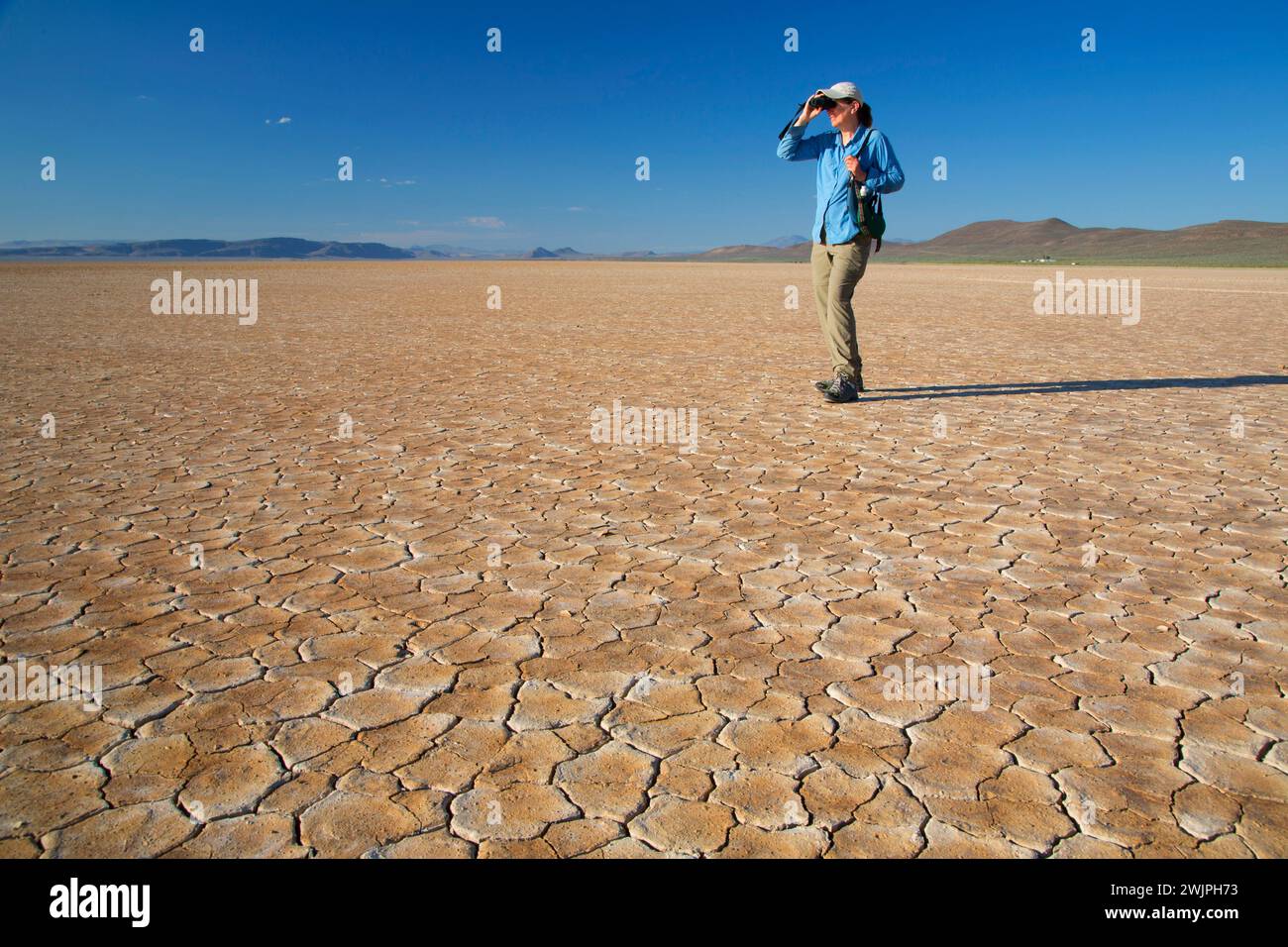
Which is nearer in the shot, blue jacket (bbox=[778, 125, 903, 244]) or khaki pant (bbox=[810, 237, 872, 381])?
blue jacket (bbox=[778, 125, 903, 244])

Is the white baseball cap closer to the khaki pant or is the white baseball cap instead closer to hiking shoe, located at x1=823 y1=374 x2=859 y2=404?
the khaki pant

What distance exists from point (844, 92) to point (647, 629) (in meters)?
5.10

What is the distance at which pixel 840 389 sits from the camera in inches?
287

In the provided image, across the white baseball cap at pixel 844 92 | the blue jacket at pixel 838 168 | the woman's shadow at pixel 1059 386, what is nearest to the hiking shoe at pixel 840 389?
the woman's shadow at pixel 1059 386

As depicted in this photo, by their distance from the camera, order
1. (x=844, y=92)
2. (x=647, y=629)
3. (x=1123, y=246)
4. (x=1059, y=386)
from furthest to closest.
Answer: (x=1123, y=246)
(x=1059, y=386)
(x=844, y=92)
(x=647, y=629)

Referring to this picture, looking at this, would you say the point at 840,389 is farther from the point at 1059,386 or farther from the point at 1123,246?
the point at 1123,246

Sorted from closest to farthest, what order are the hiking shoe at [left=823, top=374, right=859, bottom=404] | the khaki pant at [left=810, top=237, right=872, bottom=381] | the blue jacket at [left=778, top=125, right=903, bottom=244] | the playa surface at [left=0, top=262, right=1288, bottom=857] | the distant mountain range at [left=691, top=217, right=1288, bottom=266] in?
the playa surface at [left=0, top=262, right=1288, bottom=857]
the blue jacket at [left=778, top=125, right=903, bottom=244]
the khaki pant at [left=810, top=237, right=872, bottom=381]
the hiking shoe at [left=823, top=374, right=859, bottom=404]
the distant mountain range at [left=691, top=217, right=1288, bottom=266]

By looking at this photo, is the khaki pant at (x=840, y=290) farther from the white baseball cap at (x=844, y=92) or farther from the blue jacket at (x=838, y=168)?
the white baseball cap at (x=844, y=92)

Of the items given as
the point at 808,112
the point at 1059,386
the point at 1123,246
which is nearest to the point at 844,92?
the point at 808,112

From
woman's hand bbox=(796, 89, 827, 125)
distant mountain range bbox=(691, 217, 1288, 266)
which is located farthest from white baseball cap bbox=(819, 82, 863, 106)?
distant mountain range bbox=(691, 217, 1288, 266)

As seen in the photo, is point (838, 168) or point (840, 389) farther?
point (840, 389)

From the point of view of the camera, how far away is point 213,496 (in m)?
4.75

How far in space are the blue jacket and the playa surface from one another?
1516mm

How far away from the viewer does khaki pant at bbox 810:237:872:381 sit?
675 centimetres
